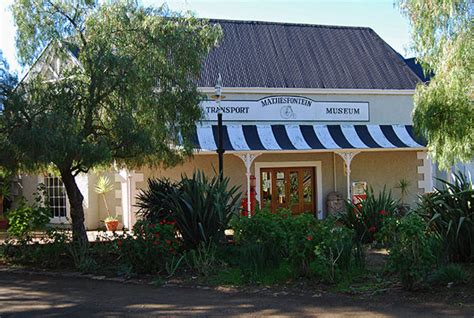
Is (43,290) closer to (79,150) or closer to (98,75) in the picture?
(79,150)

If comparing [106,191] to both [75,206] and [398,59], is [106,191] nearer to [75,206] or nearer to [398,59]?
[75,206]

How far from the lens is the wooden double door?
68.1 feet

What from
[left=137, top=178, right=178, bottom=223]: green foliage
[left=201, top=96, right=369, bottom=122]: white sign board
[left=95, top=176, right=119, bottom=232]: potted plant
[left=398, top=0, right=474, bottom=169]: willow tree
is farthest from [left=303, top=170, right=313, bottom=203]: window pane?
[left=398, top=0, right=474, bottom=169]: willow tree

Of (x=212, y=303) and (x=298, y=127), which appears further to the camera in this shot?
(x=298, y=127)

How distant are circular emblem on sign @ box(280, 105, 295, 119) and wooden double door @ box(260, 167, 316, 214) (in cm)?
179

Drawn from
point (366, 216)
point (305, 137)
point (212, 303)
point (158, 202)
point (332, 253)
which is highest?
point (305, 137)

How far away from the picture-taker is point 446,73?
30.3 ft

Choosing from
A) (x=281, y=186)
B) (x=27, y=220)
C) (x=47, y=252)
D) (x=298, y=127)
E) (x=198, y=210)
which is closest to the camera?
(x=198, y=210)

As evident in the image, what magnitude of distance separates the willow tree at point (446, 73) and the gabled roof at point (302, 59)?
10.5m

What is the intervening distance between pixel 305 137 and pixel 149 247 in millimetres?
11134

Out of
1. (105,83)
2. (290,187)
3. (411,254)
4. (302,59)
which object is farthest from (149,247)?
(302,59)

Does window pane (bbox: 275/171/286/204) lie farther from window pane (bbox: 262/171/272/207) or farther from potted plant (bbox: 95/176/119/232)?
potted plant (bbox: 95/176/119/232)

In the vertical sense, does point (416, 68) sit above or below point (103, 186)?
above

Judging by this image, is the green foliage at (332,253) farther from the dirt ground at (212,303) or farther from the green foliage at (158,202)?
the green foliage at (158,202)
